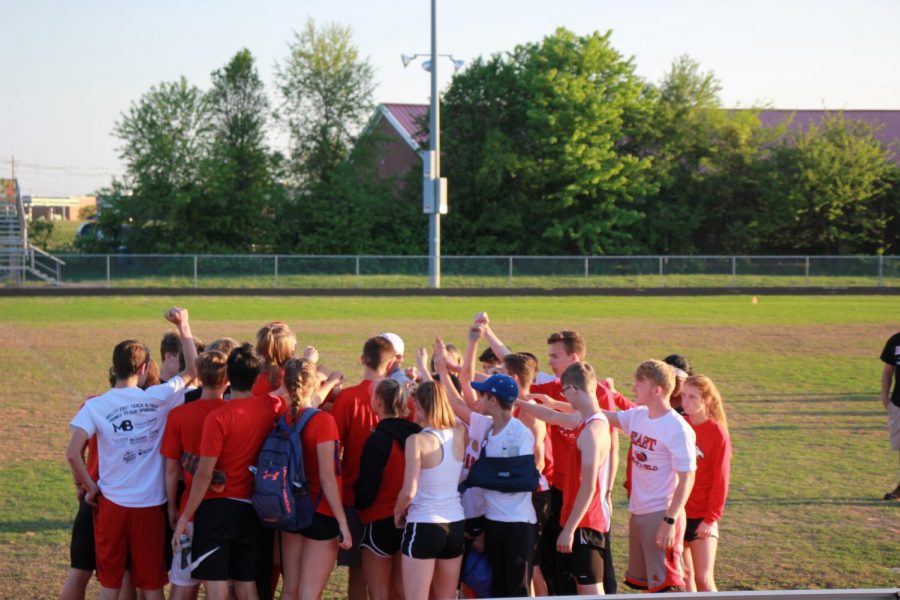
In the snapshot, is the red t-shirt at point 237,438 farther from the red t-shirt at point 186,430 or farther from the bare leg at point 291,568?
Result: the bare leg at point 291,568

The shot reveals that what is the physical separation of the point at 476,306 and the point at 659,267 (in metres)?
12.3

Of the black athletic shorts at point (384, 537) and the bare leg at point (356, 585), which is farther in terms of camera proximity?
the bare leg at point (356, 585)

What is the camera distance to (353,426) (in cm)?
568

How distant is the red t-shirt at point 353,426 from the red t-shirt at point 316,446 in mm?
335

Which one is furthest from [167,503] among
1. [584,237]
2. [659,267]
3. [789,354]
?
[584,237]

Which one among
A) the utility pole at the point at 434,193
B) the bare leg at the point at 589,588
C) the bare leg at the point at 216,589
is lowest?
the bare leg at the point at 589,588

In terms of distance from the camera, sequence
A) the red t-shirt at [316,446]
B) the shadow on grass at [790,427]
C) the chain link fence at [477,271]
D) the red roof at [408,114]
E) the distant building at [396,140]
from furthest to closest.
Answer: the red roof at [408,114]
the distant building at [396,140]
the chain link fence at [477,271]
the shadow on grass at [790,427]
the red t-shirt at [316,446]

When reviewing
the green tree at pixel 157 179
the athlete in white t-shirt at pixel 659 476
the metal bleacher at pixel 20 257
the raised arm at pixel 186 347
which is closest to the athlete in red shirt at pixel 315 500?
the raised arm at pixel 186 347

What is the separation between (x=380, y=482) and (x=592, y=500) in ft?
3.98

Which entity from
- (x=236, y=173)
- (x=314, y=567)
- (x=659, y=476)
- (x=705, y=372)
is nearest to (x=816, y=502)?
(x=659, y=476)

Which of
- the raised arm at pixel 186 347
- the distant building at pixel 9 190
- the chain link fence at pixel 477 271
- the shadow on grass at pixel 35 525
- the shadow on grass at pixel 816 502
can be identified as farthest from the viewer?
the distant building at pixel 9 190

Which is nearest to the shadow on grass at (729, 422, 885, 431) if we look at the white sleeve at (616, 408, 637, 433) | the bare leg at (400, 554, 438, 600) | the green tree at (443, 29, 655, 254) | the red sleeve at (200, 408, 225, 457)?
the white sleeve at (616, 408, 637, 433)

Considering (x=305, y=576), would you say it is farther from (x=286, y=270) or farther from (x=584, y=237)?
(x=584, y=237)

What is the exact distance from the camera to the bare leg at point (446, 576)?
5305 millimetres
